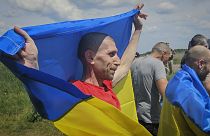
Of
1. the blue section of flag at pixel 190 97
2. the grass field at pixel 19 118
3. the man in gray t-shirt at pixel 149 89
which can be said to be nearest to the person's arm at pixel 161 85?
the man in gray t-shirt at pixel 149 89

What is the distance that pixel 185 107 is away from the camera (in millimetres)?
3049

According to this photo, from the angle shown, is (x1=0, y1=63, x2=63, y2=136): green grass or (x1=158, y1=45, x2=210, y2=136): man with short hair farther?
(x1=0, y1=63, x2=63, y2=136): green grass

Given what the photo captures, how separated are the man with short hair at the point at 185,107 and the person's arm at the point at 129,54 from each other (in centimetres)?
88

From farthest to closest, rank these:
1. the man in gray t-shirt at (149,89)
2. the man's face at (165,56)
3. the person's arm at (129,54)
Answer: the man's face at (165,56) < the man in gray t-shirt at (149,89) < the person's arm at (129,54)

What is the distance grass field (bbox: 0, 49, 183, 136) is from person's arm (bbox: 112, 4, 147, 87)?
5.39 m

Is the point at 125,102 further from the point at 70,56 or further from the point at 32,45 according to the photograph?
the point at 32,45

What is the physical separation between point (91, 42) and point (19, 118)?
807cm

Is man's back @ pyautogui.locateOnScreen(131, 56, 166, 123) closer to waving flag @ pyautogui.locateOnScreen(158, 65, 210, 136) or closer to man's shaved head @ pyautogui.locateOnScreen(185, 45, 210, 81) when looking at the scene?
man's shaved head @ pyautogui.locateOnScreen(185, 45, 210, 81)

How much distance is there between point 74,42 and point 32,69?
102 centimetres

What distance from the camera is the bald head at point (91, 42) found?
3550 millimetres

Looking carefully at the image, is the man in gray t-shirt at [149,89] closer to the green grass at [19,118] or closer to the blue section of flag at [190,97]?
the blue section of flag at [190,97]

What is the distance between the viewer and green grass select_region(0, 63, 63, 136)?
9.84 metres

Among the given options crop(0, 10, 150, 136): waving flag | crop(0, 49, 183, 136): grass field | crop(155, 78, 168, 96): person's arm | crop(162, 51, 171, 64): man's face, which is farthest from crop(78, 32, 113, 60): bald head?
crop(0, 49, 183, 136): grass field

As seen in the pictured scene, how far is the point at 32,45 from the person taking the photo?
9.66 feet
